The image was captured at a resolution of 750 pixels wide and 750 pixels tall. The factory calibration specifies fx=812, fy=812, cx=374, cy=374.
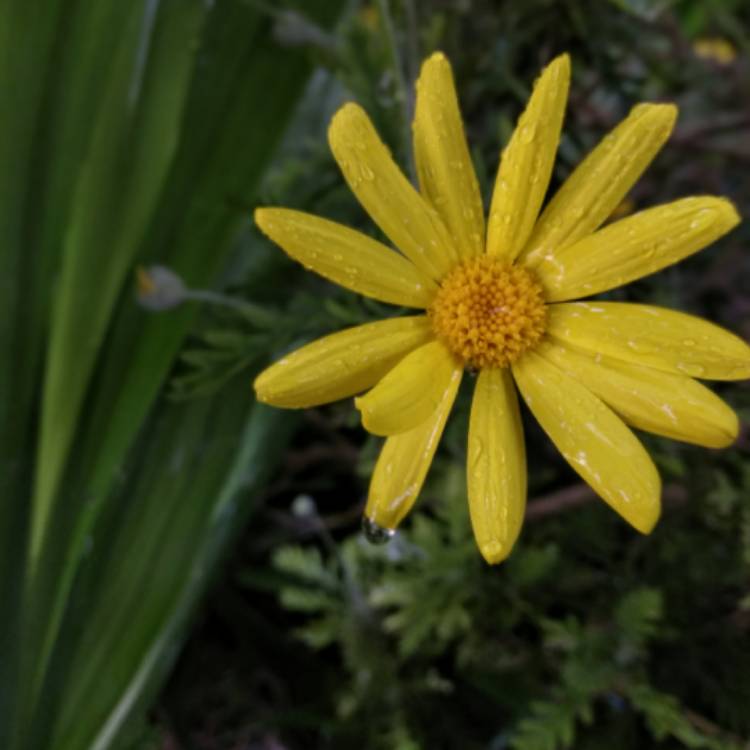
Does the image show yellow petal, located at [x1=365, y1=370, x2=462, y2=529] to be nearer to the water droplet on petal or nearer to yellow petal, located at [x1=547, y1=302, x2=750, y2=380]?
the water droplet on petal

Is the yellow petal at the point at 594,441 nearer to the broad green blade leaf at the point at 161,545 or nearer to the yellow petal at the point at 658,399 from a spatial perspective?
the yellow petal at the point at 658,399

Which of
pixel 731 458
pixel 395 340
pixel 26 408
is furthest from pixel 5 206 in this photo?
pixel 731 458

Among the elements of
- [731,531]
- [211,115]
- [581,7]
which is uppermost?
[581,7]

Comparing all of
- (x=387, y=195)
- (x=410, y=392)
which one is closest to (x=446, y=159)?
(x=387, y=195)

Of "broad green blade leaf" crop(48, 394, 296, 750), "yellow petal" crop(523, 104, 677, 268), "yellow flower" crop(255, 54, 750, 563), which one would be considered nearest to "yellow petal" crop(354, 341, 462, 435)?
"yellow flower" crop(255, 54, 750, 563)

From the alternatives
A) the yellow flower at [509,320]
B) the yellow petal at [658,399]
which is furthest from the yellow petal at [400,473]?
the yellow petal at [658,399]

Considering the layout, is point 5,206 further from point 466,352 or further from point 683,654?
point 683,654
